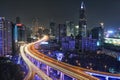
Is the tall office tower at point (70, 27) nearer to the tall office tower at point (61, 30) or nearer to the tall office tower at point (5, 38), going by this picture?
the tall office tower at point (61, 30)

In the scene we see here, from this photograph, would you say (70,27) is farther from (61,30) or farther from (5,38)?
(5,38)

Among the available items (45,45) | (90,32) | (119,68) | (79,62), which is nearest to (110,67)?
(119,68)

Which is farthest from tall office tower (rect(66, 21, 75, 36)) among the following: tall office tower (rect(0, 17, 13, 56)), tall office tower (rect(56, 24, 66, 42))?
tall office tower (rect(0, 17, 13, 56))

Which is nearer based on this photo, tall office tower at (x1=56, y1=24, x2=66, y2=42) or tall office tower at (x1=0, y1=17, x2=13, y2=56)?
tall office tower at (x1=0, y1=17, x2=13, y2=56)

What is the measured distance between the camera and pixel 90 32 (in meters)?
61.1

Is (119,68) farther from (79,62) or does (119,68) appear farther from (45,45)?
(45,45)

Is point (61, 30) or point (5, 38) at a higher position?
point (61, 30)

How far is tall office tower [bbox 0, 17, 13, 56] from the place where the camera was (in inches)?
1510

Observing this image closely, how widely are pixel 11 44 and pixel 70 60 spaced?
964 centimetres

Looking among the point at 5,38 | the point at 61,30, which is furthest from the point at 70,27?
the point at 5,38

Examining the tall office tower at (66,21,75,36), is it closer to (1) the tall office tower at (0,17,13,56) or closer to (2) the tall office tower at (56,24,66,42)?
(2) the tall office tower at (56,24,66,42)

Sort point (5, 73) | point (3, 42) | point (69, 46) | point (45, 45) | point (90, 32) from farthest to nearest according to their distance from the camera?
point (90, 32) < point (45, 45) < point (69, 46) < point (3, 42) < point (5, 73)

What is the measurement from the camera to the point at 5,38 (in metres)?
39.3

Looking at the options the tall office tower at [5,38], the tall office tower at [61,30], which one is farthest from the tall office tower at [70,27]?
Answer: the tall office tower at [5,38]
